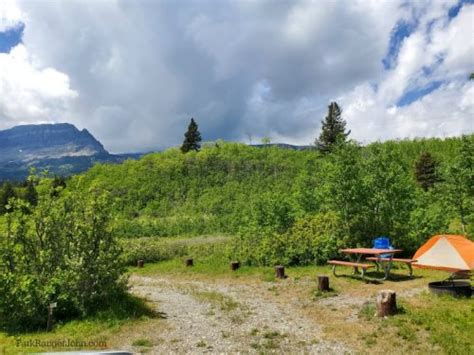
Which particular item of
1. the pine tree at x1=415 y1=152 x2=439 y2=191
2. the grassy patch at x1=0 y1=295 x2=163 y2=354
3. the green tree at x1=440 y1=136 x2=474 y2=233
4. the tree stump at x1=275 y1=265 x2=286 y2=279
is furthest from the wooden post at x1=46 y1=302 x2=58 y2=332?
the pine tree at x1=415 y1=152 x2=439 y2=191

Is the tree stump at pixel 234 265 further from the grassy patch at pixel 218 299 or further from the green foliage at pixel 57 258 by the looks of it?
the green foliage at pixel 57 258

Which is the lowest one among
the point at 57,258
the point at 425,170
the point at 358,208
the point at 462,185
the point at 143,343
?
the point at 143,343

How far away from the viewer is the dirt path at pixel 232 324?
8.16 meters

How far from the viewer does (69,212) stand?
11547 millimetres

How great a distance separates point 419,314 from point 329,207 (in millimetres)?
10638

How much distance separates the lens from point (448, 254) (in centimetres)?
1151

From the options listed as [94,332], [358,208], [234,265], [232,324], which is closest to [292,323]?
[232,324]

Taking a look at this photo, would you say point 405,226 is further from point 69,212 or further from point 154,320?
point 69,212

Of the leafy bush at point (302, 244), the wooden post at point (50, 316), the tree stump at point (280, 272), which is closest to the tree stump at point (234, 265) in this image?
the leafy bush at point (302, 244)

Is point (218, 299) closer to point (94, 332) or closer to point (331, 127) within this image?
point (94, 332)

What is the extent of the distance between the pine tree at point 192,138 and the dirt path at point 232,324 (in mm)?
55119

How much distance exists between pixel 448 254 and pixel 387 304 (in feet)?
11.0

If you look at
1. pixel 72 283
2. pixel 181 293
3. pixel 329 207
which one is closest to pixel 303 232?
pixel 329 207

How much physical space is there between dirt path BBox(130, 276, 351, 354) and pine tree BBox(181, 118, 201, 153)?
5512 centimetres
